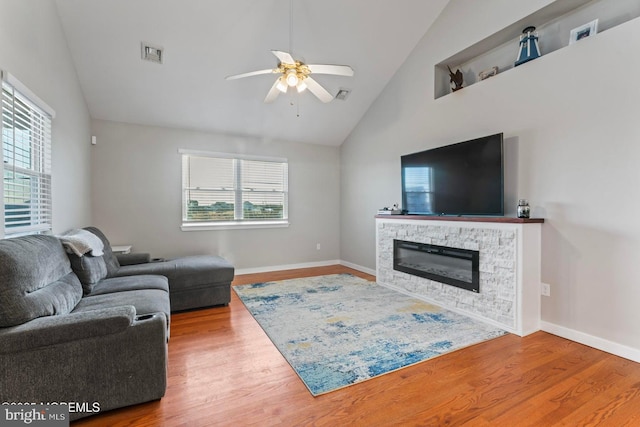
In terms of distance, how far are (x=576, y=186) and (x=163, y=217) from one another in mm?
5272

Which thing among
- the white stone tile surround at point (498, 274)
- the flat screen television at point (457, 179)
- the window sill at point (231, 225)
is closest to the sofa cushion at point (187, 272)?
the window sill at point (231, 225)

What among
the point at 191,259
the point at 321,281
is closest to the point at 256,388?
the point at 191,259

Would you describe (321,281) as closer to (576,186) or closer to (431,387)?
(431,387)

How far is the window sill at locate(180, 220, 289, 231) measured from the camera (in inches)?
189

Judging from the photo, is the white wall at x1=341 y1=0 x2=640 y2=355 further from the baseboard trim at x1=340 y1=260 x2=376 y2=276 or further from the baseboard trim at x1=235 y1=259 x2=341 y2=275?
the baseboard trim at x1=235 y1=259 x2=341 y2=275

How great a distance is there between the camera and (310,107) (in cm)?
482

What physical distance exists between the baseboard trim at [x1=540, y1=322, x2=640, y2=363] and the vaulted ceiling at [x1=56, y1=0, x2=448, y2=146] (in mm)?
3902

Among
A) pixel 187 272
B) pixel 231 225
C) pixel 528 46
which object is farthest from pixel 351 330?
pixel 528 46

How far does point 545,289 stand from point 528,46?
244cm

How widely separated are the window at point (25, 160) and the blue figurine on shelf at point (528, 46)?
14.6 ft

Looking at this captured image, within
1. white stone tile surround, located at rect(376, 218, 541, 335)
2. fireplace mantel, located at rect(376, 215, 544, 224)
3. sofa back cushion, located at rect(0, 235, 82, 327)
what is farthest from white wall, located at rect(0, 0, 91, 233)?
white stone tile surround, located at rect(376, 218, 541, 335)

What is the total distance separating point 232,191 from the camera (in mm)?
5207

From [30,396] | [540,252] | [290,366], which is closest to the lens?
[30,396]

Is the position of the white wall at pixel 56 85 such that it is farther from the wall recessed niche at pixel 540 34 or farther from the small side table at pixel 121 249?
the wall recessed niche at pixel 540 34
